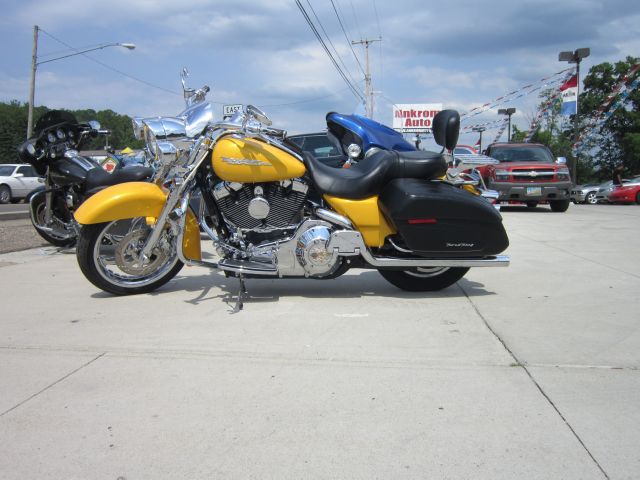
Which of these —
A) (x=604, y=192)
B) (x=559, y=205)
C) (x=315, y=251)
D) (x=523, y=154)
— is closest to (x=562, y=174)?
(x=559, y=205)

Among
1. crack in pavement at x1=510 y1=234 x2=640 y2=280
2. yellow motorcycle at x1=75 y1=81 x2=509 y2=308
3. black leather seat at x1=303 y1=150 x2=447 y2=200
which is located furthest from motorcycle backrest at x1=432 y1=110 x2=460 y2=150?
crack in pavement at x1=510 y1=234 x2=640 y2=280

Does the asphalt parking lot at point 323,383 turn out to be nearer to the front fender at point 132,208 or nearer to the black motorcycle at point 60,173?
the front fender at point 132,208

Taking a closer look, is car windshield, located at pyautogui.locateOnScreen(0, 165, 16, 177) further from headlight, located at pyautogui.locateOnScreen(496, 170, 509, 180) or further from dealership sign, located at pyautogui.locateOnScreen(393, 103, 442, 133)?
dealership sign, located at pyautogui.locateOnScreen(393, 103, 442, 133)

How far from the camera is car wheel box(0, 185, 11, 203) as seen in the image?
858 inches

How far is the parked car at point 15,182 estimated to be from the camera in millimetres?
21922

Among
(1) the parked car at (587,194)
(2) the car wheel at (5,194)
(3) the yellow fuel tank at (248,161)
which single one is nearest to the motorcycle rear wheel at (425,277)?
(3) the yellow fuel tank at (248,161)

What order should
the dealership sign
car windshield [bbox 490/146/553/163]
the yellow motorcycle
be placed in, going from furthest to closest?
the dealership sign < car windshield [bbox 490/146/553/163] < the yellow motorcycle

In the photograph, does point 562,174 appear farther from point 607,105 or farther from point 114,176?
point 607,105

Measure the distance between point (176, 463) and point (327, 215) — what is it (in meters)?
2.59

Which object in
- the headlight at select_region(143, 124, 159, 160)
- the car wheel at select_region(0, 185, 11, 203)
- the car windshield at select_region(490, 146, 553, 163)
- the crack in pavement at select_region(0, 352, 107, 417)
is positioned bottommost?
the crack in pavement at select_region(0, 352, 107, 417)

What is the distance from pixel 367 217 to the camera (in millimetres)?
4457

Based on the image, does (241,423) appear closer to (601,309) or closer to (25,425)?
(25,425)

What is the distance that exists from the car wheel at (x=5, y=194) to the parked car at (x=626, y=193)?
2474cm

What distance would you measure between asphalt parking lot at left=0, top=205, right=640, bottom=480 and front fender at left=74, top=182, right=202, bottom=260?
55 centimetres
